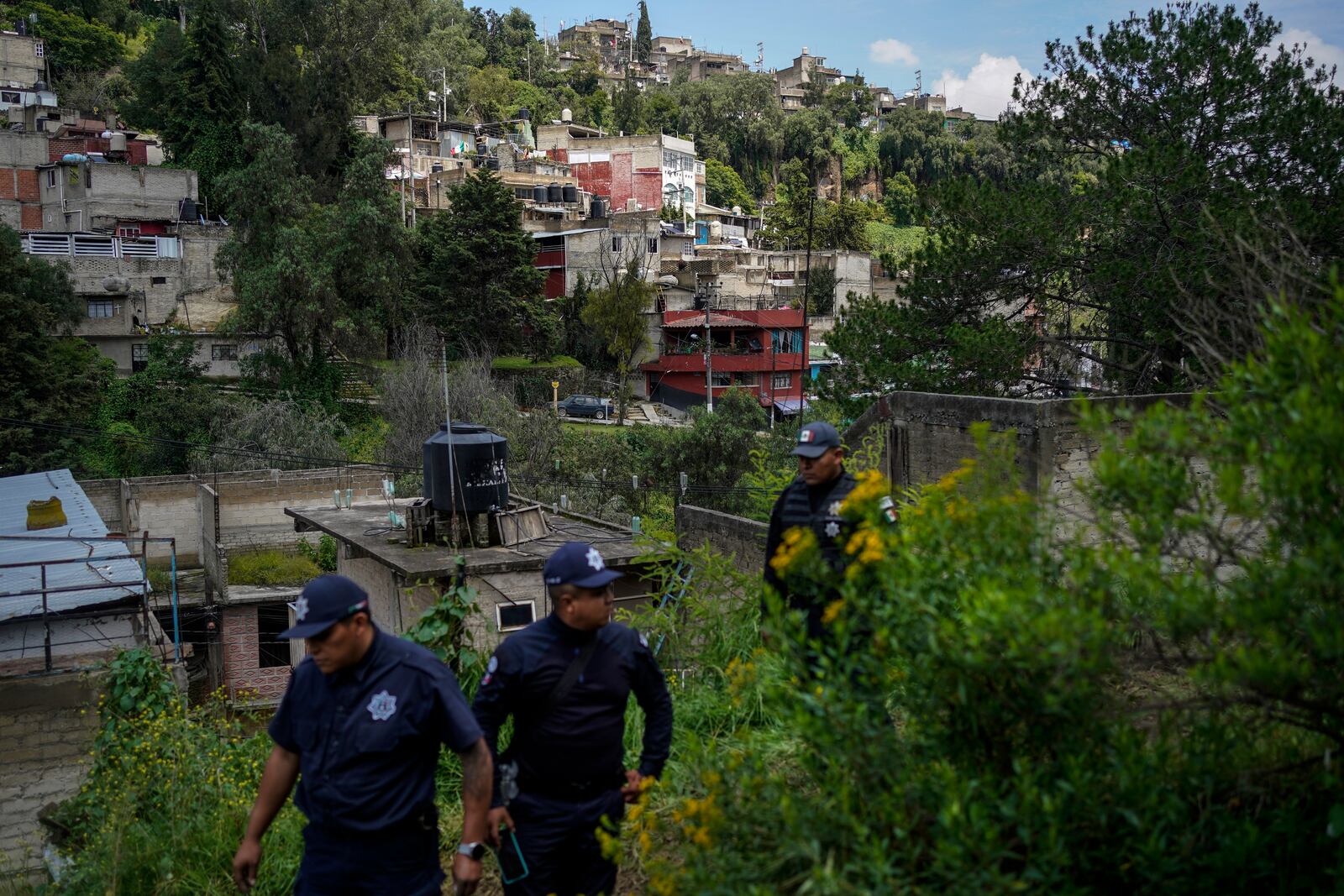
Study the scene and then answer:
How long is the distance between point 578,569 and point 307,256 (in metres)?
36.2

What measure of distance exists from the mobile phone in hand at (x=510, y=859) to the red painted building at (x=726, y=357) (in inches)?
1621

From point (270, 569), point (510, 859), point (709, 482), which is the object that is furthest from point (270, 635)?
point (510, 859)

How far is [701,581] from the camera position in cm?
669

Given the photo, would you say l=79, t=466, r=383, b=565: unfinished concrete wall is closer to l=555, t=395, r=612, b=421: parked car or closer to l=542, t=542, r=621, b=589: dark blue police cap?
l=555, t=395, r=612, b=421: parked car

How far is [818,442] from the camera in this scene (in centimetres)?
458

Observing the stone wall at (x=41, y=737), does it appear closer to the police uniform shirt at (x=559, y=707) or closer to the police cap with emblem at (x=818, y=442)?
the police uniform shirt at (x=559, y=707)

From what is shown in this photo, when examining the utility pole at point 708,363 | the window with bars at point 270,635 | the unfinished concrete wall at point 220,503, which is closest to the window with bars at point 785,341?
the utility pole at point 708,363

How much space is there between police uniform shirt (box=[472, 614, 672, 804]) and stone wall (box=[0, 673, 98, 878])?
8.65 meters

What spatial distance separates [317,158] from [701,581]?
4306 centimetres

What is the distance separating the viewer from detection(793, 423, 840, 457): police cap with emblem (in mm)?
4559

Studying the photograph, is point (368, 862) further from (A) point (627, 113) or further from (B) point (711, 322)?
(A) point (627, 113)

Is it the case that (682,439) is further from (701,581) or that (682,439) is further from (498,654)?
(498,654)

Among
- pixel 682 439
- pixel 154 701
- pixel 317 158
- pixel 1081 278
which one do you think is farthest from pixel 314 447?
pixel 154 701

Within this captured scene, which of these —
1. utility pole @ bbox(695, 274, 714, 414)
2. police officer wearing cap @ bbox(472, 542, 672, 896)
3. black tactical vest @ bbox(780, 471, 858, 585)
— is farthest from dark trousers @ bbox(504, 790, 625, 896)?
utility pole @ bbox(695, 274, 714, 414)
